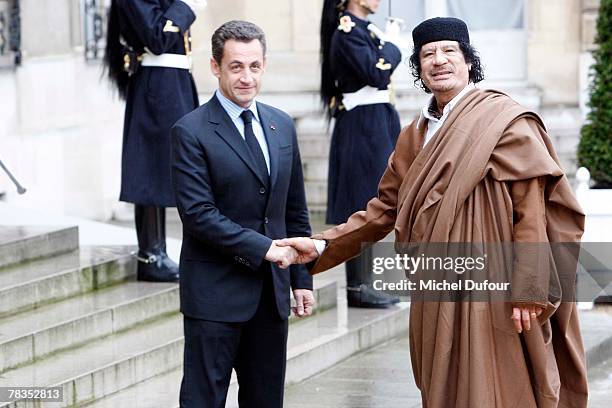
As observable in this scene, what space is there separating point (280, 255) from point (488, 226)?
0.74 metres

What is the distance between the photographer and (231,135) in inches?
198

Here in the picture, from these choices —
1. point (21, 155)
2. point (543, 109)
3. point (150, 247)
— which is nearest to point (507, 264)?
point (150, 247)

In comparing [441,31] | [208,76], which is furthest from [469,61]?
[208,76]

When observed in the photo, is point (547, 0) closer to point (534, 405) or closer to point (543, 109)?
point (543, 109)

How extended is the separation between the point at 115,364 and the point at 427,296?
6.94 feet

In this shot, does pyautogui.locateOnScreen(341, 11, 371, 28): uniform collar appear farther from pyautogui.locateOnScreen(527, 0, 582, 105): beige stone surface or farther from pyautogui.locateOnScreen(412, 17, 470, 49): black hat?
pyautogui.locateOnScreen(527, 0, 582, 105): beige stone surface

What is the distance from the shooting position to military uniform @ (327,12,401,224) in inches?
322

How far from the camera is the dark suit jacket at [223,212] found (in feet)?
16.3

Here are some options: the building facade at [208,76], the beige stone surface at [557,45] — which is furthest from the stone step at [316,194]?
the beige stone surface at [557,45]

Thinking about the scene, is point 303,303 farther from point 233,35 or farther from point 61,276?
point 61,276

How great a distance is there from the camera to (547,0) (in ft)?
43.1

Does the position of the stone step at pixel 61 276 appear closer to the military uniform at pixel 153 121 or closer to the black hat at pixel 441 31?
the military uniform at pixel 153 121

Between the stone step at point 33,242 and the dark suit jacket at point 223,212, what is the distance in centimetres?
280

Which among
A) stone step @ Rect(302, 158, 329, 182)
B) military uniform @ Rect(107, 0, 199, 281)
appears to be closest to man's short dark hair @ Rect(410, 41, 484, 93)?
military uniform @ Rect(107, 0, 199, 281)
